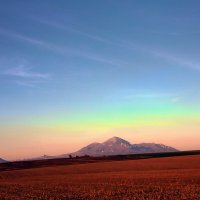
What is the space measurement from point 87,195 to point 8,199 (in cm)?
647

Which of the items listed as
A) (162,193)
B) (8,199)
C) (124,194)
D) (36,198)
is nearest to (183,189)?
(162,193)

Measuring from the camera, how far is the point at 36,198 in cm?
2962

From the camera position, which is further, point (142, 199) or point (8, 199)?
point (8, 199)

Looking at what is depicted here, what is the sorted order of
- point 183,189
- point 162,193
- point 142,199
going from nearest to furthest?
point 142,199, point 162,193, point 183,189

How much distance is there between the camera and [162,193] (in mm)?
28766

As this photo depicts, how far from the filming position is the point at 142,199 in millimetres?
25656

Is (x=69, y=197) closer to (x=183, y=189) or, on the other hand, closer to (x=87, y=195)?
(x=87, y=195)

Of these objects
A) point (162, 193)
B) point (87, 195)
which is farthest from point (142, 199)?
point (87, 195)

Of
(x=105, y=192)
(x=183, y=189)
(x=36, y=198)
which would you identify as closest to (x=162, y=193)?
(x=183, y=189)

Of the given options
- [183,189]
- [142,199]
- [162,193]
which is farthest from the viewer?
[183,189]

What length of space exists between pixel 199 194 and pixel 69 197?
10107 millimetres

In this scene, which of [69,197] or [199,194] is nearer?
[199,194]

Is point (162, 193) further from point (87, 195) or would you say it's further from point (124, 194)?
point (87, 195)

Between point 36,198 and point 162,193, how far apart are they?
10130 millimetres
